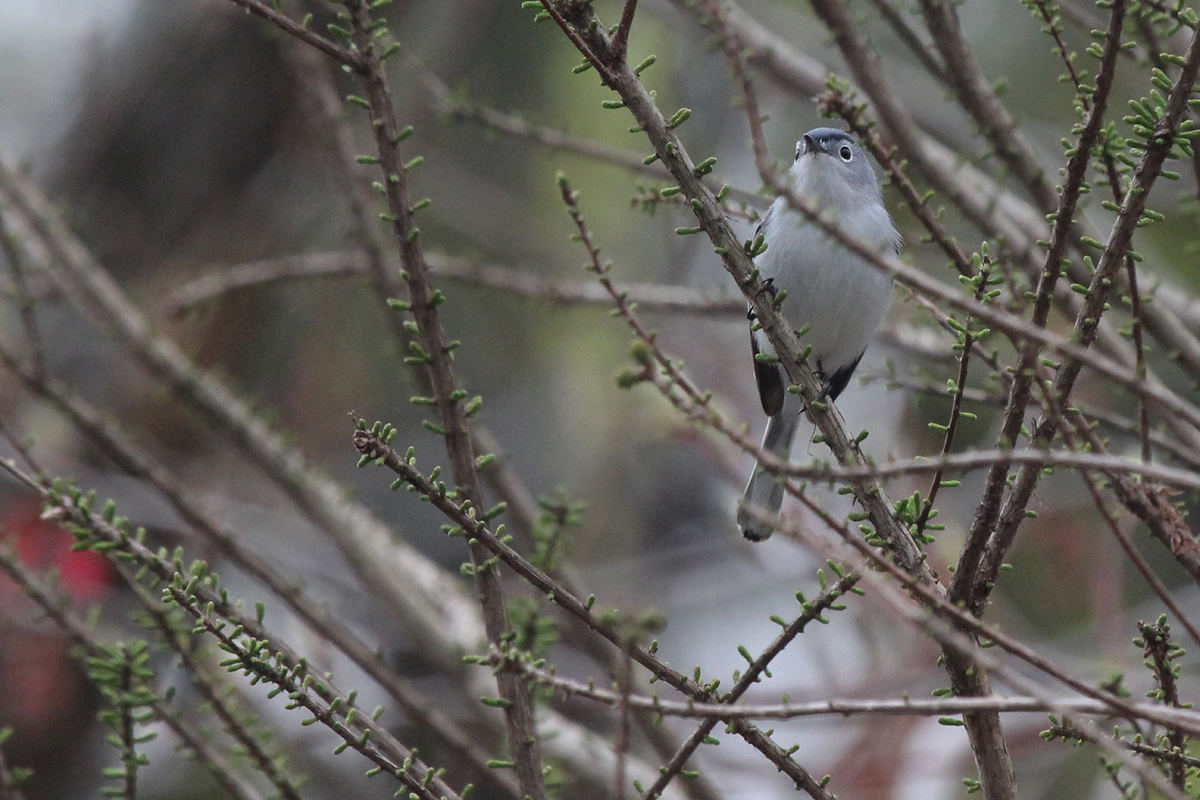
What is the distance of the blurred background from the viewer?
4.48 metres

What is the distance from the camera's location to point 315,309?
7.01m

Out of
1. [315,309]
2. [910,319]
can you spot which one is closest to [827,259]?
[910,319]

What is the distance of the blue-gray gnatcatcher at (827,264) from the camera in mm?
3217

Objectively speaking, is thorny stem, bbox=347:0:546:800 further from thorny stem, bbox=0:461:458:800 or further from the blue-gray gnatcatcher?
the blue-gray gnatcatcher

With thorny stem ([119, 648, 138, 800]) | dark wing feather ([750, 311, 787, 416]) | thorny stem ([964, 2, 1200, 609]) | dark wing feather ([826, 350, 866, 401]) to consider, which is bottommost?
thorny stem ([119, 648, 138, 800])

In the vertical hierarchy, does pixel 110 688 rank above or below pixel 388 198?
below

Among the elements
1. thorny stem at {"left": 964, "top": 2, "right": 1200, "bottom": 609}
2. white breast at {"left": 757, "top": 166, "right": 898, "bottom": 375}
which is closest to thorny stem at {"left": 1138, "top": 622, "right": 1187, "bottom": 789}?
thorny stem at {"left": 964, "top": 2, "right": 1200, "bottom": 609}

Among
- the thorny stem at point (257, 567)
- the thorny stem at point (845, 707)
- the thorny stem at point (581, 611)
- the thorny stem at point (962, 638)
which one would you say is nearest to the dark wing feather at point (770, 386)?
the thorny stem at point (257, 567)

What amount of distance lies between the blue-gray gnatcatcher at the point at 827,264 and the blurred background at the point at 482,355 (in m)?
0.20

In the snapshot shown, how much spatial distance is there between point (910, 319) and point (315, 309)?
14.3ft

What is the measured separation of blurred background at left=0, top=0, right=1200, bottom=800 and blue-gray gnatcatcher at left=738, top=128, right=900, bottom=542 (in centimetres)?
20

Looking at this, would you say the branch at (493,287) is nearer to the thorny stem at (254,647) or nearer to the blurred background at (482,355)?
the blurred background at (482,355)

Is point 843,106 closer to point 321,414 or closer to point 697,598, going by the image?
point 697,598

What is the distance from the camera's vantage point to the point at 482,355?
8.40 metres
